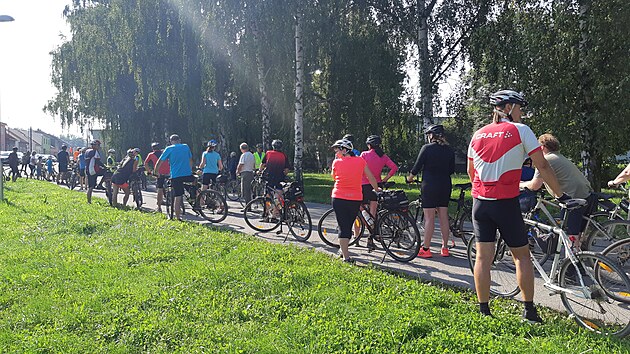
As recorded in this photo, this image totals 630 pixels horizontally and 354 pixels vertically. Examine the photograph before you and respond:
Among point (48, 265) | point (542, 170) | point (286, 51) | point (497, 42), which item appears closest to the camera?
point (542, 170)

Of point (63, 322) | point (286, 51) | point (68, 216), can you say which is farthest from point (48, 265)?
point (286, 51)

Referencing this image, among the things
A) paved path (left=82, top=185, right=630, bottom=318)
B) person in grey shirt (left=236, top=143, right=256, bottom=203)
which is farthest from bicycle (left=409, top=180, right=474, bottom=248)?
person in grey shirt (left=236, top=143, right=256, bottom=203)

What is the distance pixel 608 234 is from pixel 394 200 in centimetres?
287

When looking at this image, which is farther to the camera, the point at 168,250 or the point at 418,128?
the point at 418,128

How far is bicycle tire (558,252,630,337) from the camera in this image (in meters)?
4.20

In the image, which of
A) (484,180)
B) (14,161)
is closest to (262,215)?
(484,180)

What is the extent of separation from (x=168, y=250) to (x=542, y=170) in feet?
17.7

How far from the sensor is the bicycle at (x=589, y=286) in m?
4.21

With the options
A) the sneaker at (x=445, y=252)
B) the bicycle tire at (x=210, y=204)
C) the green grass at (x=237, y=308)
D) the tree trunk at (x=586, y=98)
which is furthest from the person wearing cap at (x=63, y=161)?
the tree trunk at (x=586, y=98)

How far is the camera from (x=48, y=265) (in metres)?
6.72

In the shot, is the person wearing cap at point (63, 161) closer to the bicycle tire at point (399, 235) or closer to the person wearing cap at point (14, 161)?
the person wearing cap at point (14, 161)

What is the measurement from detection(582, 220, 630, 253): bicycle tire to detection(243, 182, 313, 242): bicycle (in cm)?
462

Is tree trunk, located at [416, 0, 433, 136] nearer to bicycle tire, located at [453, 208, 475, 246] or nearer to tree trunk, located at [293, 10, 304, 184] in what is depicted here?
tree trunk, located at [293, 10, 304, 184]

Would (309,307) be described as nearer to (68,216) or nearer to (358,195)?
(358,195)
